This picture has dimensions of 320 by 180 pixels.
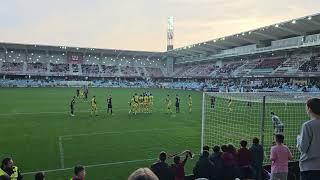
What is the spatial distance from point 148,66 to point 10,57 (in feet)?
131

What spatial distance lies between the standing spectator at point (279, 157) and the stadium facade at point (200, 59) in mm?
46163

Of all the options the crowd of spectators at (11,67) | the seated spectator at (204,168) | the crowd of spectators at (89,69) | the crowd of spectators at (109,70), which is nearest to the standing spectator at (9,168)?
the seated spectator at (204,168)

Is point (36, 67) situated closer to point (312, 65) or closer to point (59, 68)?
point (59, 68)

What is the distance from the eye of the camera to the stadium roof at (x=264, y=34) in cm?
5584

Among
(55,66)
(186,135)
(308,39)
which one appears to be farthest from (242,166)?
(55,66)

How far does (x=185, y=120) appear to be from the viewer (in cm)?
3039

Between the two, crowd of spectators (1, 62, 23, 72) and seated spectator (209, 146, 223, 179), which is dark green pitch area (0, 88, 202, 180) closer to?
seated spectator (209, 146, 223, 179)

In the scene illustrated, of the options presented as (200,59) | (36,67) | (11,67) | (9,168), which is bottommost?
(9,168)

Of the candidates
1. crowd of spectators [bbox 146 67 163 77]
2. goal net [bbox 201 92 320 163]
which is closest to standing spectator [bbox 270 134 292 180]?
goal net [bbox 201 92 320 163]

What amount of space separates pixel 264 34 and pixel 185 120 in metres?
42.5

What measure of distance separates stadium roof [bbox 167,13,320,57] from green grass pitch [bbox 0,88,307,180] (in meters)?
25.4

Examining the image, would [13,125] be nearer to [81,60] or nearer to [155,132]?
[155,132]

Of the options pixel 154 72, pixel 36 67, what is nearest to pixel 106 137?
pixel 36 67

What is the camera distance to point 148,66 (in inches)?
4695
